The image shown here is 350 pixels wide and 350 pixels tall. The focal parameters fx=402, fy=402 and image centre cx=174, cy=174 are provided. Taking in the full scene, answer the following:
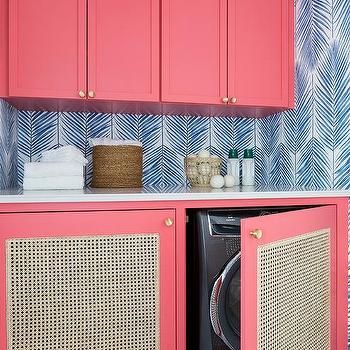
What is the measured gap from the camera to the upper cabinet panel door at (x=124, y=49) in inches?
84.1

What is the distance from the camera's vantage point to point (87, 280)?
1.83 metres

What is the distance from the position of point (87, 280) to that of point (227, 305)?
68 cm

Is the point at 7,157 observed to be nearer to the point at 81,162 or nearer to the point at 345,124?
the point at 81,162

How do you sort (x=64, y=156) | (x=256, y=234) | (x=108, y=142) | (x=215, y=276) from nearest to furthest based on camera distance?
1. (x=256, y=234)
2. (x=215, y=276)
3. (x=64, y=156)
4. (x=108, y=142)

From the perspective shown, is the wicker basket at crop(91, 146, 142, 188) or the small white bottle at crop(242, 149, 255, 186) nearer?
the wicker basket at crop(91, 146, 142, 188)

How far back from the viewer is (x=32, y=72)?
2.07m

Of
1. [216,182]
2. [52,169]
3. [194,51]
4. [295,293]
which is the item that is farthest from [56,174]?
[295,293]

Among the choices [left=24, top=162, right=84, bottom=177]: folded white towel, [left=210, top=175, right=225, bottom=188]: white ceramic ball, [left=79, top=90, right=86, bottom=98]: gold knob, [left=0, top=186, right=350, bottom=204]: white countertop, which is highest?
[left=79, top=90, right=86, bottom=98]: gold knob

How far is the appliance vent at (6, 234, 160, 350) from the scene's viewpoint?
1.77 meters

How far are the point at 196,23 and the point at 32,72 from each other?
94 centimetres

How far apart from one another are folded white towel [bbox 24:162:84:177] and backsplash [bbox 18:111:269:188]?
478 mm

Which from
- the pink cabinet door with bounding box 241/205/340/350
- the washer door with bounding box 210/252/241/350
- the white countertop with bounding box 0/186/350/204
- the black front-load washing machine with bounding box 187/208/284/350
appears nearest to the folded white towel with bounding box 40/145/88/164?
the white countertop with bounding box 0/186/350/204

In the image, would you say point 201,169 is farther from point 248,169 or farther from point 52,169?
point 52,169

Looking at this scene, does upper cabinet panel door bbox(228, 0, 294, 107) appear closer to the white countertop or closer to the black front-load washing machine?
the white countertop
